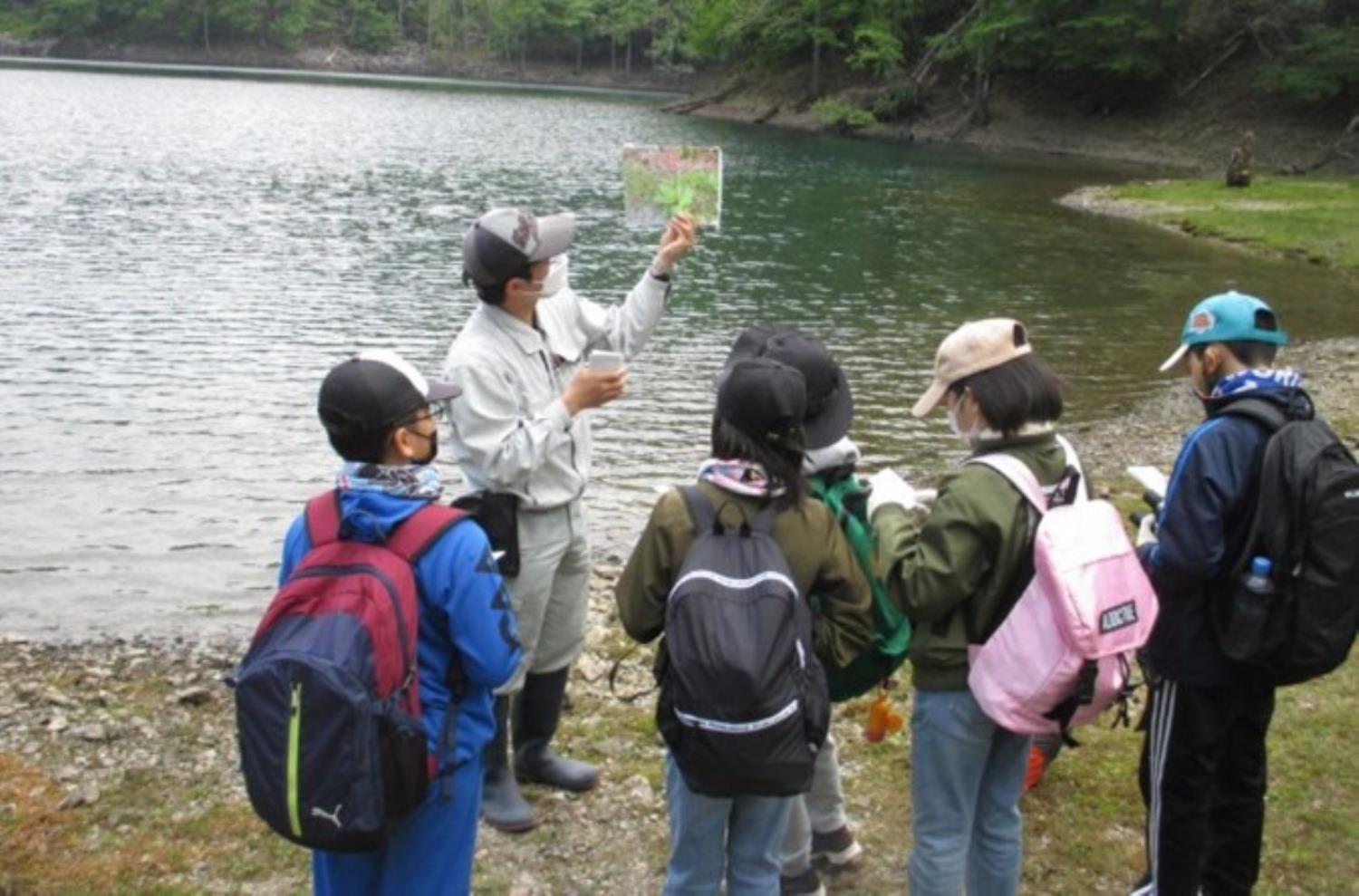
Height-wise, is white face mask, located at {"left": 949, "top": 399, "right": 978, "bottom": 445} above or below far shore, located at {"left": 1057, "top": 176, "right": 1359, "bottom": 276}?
above

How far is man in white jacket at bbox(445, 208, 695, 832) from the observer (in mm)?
4609

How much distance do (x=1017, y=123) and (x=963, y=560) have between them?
226ft

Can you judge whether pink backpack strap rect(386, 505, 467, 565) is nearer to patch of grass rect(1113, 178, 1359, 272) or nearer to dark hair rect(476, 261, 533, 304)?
dark hair rect(476, 261, 533, 304)

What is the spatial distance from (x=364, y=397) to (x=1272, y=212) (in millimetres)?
37035

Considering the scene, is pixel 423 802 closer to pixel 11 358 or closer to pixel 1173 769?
pixel 1173 769

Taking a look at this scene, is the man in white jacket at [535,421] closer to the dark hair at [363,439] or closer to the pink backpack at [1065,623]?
the dark hair at [363,439]

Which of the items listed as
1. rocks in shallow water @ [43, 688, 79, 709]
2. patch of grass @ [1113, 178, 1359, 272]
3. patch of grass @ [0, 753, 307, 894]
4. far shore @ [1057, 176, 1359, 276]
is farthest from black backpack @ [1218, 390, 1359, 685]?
patch of grass @ [1113, 178, 1359, 272]

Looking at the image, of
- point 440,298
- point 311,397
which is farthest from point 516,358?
point 440,298

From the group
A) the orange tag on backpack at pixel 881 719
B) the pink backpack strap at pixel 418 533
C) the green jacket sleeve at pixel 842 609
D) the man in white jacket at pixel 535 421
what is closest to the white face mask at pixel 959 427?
the green jacket sleeve at pixel 842 609

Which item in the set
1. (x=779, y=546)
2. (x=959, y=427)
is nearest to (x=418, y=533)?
(x=779, y=546)

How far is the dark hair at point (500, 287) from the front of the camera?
4.70 m

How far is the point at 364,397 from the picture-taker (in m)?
3.39

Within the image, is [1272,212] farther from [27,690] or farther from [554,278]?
[27,690]

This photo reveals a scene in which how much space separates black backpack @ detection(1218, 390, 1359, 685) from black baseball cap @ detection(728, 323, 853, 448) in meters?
1.37
